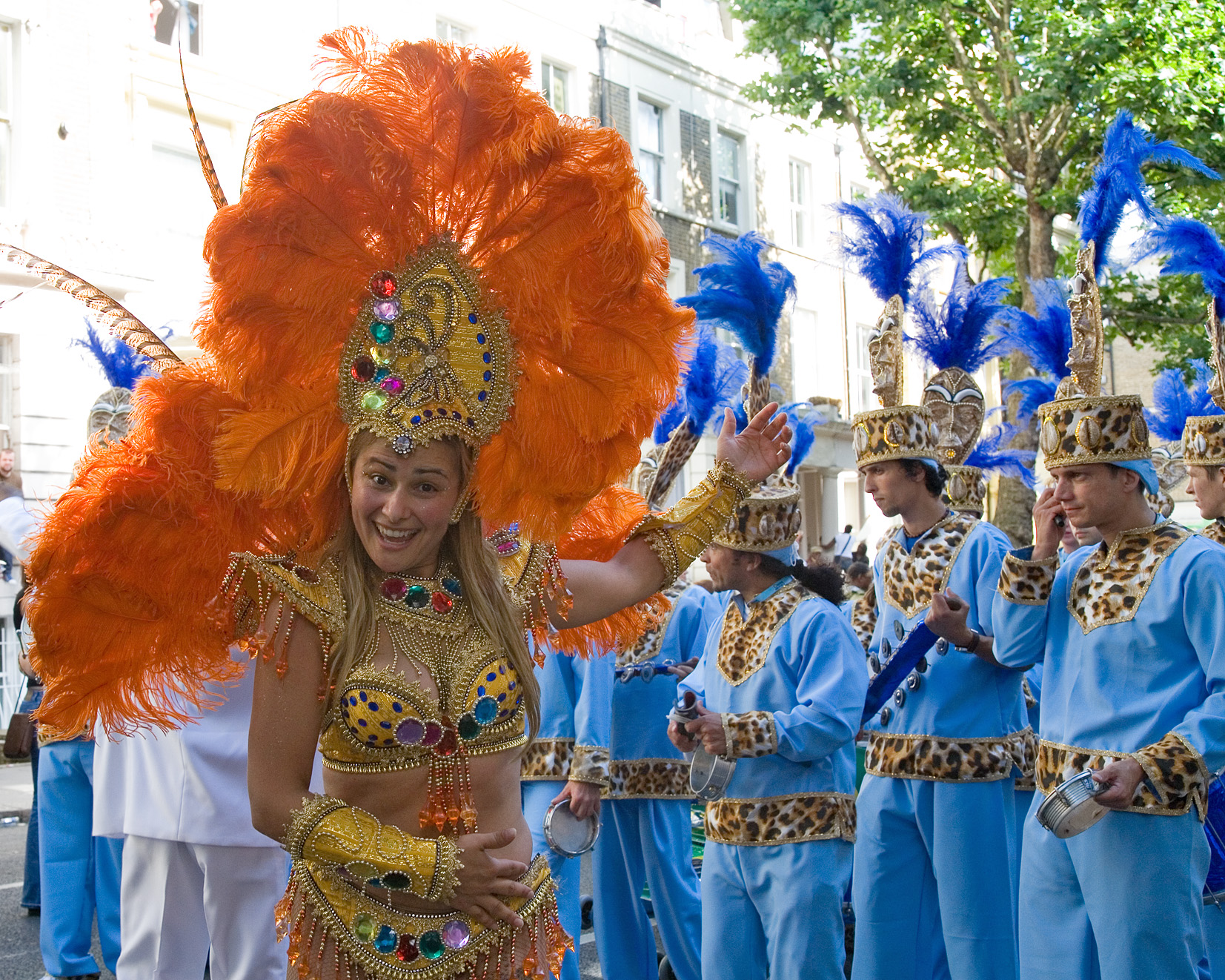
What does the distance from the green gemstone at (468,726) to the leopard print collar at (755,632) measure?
1.97 metres

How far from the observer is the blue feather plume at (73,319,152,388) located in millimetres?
5547

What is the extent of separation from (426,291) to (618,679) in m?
3.32

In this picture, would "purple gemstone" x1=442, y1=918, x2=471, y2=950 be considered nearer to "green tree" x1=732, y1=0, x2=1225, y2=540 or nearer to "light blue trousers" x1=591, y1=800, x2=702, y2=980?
"light blue trousers" x1=591, y1=800, x2=702, y2=980

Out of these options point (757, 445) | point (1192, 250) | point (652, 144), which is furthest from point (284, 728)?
point (652, 144)

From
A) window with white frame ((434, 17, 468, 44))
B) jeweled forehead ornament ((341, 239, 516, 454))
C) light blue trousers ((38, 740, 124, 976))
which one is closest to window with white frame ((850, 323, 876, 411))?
window with white frame ((434, 17, 468, 44))

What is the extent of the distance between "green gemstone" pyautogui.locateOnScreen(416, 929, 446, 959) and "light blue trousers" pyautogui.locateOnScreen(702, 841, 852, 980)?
1.84 metres

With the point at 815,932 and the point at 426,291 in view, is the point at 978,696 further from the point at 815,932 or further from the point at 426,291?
the point at 426,291

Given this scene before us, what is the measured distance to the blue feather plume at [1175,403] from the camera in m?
6.57

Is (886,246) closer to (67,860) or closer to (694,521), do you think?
(694,521)

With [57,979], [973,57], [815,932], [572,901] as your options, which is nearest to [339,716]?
[815,932]

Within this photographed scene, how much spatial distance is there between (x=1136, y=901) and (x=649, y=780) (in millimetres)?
2394

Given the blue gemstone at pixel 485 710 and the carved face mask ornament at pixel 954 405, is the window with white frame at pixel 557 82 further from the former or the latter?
the blue gemstone at pixel 485 710

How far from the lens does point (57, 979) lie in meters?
5.34

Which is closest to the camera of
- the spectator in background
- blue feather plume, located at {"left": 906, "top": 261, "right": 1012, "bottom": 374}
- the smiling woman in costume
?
the smiling woman in costume
